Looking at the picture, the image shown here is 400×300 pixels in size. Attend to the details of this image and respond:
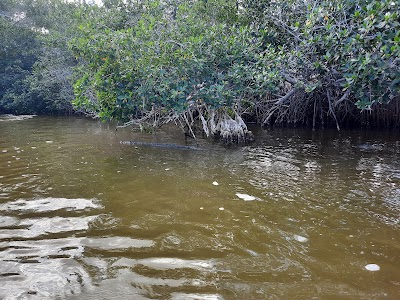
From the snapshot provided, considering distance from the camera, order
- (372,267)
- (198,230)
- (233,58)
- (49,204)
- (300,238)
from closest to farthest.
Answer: (372,267), (300,238), (198,230), (49,204), (233,58)

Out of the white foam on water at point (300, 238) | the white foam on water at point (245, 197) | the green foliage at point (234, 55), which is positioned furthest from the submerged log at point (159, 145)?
the white foam on water at point (300, 238)

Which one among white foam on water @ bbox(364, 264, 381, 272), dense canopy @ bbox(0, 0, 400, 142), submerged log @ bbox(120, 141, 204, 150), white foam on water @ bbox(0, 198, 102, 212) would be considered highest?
dense canopy @ bbox(0, 0, 400, 142)

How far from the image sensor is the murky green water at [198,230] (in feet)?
7.04

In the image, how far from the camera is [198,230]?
2.97m

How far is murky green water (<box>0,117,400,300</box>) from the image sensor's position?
214 centimetres

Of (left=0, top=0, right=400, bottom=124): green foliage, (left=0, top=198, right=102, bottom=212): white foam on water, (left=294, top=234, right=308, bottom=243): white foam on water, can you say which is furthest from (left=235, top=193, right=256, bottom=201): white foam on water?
(left=0, top=0, right=400, bottom=124): green foliage

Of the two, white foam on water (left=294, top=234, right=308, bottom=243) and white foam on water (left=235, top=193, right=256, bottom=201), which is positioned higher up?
white foam on water (left=235, top=193, right=256, bottom=201)

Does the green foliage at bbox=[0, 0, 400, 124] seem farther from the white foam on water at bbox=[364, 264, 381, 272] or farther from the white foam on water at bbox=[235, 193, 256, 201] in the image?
the white foam on water at bbox=[364, 264, 381, 272]

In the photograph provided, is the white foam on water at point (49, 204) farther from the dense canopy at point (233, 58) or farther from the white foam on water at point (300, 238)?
the dense canopy at point (233, 58)

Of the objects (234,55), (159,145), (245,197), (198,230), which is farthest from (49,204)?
(234,55)

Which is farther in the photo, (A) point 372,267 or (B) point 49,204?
(B) point 49,204

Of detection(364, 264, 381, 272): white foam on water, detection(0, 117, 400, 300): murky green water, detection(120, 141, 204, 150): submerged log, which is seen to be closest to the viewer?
detection(0, 117, 400, 300): murky green water

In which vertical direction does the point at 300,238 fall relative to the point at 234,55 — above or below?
below

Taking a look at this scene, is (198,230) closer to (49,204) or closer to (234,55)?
(49,204)
